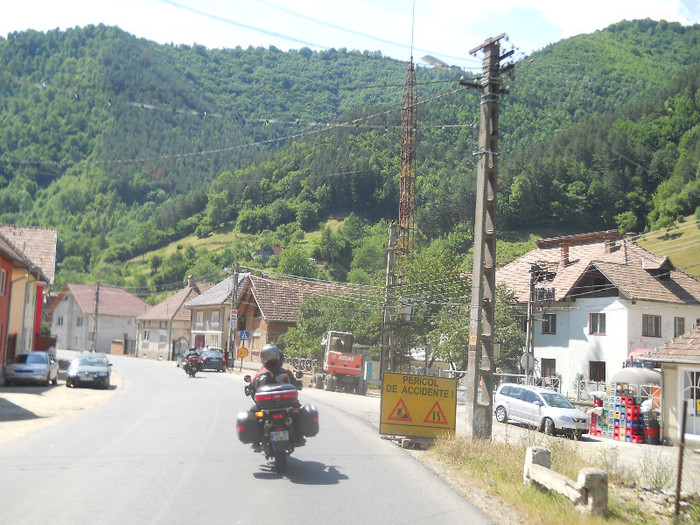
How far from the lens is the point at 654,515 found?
9.38m

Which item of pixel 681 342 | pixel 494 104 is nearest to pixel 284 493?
pixel 494 104

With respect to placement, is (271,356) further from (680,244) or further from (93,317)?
(93,317)

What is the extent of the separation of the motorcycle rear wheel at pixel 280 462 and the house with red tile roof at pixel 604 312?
27.3 metres

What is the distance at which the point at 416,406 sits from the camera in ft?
51.1

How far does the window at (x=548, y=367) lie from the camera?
4366cm

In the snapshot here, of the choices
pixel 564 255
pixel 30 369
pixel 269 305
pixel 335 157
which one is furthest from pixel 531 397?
pixel 335 157

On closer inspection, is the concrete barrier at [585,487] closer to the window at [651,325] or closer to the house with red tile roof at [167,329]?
the window at [651,325]

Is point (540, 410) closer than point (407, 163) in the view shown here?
Yes

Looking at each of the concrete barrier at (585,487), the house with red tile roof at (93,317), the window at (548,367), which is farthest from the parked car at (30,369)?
the house with red tile roof at (93,317)

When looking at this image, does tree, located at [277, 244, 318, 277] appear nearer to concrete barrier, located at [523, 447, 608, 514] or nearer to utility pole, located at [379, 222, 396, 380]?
utility pole, located at [379, 222, 396, 380]

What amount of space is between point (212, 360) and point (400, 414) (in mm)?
37329

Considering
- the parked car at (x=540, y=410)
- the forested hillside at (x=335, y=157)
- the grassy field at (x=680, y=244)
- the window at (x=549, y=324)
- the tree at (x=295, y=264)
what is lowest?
the parked car at (x=540, y=410)

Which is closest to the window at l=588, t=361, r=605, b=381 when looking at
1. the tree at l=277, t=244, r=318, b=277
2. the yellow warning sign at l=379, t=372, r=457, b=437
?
the yellow warning sign at l=379, t=372, r=457, b=437

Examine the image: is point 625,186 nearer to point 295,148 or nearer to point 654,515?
point 295,148
